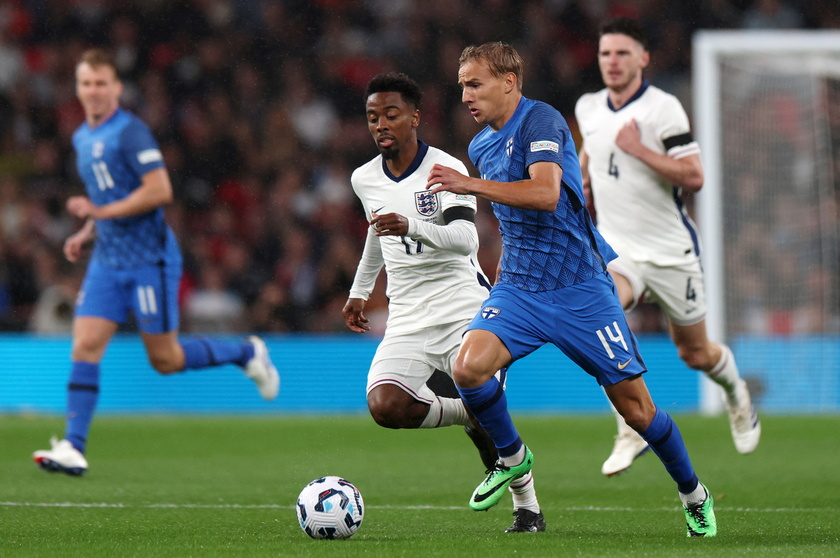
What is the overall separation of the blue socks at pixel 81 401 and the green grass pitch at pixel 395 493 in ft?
0.87

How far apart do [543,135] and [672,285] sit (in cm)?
286

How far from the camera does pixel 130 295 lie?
807 cm

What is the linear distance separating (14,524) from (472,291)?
7.42 ft

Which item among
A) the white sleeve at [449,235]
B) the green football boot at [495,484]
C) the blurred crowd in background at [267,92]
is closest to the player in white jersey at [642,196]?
the white sleeve at [449,235]

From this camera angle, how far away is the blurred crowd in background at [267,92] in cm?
1510

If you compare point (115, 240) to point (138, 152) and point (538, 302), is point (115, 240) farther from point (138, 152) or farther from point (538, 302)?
point (538, 302)

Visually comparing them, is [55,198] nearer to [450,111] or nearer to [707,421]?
[450,111]

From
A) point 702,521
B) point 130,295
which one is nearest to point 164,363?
point 130,295

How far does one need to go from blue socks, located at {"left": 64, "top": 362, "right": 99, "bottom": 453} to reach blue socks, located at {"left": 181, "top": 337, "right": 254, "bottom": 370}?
77cm

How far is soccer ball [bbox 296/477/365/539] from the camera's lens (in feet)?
16.3

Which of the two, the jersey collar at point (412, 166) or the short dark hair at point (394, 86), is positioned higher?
the short dark hair at point (394, 86)

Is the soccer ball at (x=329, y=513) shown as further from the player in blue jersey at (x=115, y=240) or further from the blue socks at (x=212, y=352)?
the blue socks at (x=212, y=352)

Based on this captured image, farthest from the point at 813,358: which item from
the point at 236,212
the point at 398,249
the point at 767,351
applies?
the point at 398,249

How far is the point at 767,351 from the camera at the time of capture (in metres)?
12.7
